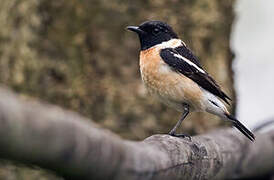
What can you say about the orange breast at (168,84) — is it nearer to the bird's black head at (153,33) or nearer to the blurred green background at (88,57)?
the bird's black head at (153,33)

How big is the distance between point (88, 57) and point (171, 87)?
1923mm

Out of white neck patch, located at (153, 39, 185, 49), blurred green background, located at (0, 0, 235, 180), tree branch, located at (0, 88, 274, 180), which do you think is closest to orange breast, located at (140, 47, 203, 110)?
white neck patch, located at (153, 39, 185, 49)

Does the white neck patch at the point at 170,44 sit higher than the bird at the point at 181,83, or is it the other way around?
the white neck patch at the point at 170,44

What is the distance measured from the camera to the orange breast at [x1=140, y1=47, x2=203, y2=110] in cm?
598

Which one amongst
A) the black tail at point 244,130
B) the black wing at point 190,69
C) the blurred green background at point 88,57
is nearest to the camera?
the black tail at point 244,130

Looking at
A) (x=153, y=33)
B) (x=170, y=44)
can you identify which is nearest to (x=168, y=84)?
(x=170, y=44)

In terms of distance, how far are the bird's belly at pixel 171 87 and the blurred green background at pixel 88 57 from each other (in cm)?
162

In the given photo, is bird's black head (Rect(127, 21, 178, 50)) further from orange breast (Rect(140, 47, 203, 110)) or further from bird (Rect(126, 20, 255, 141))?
orange breast (Rect(140, 47, 203, 110))

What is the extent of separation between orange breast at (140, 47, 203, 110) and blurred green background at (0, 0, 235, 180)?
5.24ft

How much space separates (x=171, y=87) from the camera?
5.98 metres

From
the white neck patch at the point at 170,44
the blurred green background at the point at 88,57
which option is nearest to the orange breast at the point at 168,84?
the white neck patch at the point at 170,44

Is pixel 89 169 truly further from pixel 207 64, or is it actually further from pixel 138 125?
pixel 207 64

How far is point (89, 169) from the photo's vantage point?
2703mm

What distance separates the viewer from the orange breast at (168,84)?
19.6ft
